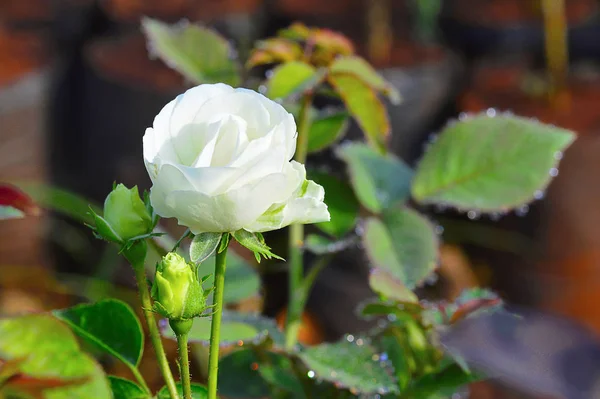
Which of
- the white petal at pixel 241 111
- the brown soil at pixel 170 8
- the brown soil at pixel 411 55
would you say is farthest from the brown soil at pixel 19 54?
the white petal at pixel 241 111

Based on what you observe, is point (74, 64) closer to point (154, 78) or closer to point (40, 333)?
point (154, 78)

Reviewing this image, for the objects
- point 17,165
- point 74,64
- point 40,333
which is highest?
point 40,333

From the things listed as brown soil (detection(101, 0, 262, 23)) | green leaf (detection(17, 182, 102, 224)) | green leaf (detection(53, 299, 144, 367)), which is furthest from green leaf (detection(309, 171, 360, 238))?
brown soil (detection(101, 0, 262, 23))

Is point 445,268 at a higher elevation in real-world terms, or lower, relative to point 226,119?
lower

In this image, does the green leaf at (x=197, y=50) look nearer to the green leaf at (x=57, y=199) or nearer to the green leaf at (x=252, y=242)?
the green leaf at (x=252, y=242)

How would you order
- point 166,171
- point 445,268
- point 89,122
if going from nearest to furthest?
point 166,171 → point 445,268 → point 89,122

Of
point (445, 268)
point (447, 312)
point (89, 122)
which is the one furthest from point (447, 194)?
point (89, 122)

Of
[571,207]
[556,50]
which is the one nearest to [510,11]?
[556,50]
